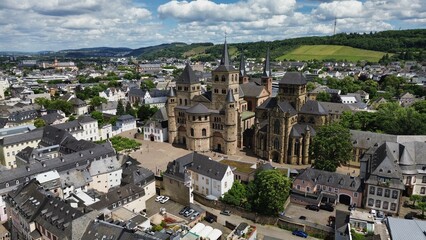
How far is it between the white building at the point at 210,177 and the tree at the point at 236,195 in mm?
1535

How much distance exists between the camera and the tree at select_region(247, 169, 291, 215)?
161 feet

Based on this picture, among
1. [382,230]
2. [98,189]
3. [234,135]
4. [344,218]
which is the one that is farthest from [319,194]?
[98,189]

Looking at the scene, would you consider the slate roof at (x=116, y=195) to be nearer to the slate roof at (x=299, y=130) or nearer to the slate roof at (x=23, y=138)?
the slate roof at (x=299, y=130)

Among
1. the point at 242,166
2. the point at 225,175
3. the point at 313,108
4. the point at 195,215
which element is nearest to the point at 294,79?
the point at 313,108

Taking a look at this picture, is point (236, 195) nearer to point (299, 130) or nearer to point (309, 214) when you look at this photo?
point (309, 214)

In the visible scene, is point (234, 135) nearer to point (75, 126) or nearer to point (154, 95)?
point (75, 126)

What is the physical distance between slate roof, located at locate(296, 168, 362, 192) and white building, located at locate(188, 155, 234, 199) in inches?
526

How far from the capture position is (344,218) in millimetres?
45406

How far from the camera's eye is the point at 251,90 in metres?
93.9

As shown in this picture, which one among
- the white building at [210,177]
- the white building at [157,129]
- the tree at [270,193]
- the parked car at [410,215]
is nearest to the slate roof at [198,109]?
the white building at [157,129]

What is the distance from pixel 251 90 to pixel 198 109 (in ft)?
68.1

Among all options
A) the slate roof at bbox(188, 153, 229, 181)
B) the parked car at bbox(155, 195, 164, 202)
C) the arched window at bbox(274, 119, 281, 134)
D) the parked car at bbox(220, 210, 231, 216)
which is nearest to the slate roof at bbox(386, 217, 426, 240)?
the parked car at bbox(220, 210, 231, 216)

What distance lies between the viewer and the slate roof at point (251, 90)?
3627 inches

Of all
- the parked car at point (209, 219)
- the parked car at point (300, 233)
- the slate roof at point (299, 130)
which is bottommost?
the parked car at point (209, 219)
